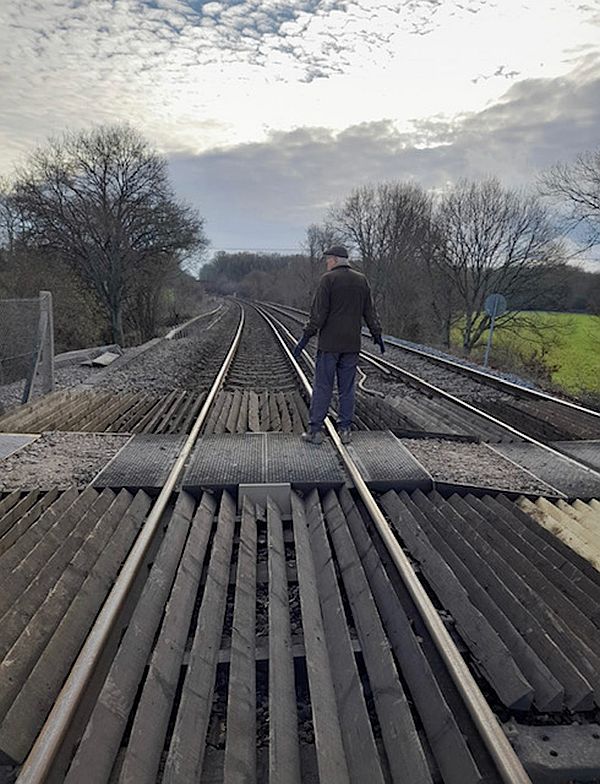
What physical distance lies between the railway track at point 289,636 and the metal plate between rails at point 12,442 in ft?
4.13

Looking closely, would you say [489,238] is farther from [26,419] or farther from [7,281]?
[26,419]

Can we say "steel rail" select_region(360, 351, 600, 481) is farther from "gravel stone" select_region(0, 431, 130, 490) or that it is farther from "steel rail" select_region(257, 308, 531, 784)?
"gravel stone" select_region(0, 431, 130, 490)

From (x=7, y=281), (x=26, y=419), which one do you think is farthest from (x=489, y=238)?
(x=26, y=419)

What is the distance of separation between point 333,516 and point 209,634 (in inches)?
62.5

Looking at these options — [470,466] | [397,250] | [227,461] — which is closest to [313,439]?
[227,461]

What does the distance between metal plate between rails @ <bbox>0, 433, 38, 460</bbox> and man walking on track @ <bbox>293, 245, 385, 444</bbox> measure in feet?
9.39

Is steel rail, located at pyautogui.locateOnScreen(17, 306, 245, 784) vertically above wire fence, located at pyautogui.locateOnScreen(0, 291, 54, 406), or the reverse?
wire fence, located at pyautogui.locateOnScreen(0, 291, 54, 406)

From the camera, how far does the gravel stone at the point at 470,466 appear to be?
4770 mm

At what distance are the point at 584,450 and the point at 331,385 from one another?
2903mm

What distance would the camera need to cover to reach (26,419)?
6.73 m

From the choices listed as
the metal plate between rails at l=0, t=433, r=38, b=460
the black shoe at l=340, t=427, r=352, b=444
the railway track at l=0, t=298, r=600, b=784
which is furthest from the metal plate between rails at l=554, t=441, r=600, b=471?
the metal plate between rails at l=0, t=433, r=38, b=460

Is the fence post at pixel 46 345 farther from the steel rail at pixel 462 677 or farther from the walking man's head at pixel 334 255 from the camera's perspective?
the steel rail at pixel 462 677

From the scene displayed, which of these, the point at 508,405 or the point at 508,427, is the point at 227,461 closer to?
the point at 508,427

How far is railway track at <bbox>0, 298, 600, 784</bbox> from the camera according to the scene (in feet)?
6.72
